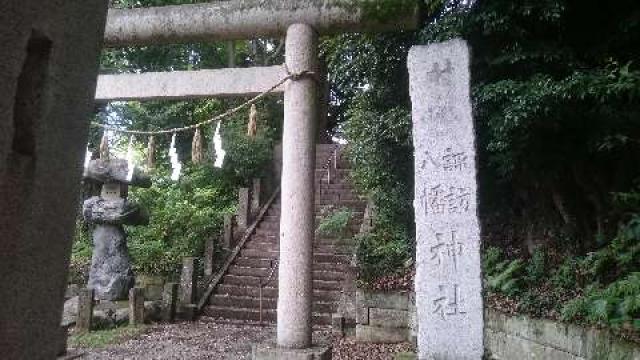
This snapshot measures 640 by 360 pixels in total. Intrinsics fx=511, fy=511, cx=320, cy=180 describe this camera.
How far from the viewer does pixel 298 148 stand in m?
5.30

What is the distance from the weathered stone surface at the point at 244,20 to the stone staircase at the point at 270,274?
15.4ft

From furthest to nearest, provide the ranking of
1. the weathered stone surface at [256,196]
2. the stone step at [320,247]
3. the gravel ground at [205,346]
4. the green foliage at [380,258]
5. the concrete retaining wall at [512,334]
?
1. the weathered stone surface at [256,196]
2. the stone step at [320,247]
3. the green foliage at [380,258]
4. the gravel ground at [205,346]
5. the concrete retaining wall at [512,334]

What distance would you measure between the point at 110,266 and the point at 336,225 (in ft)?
15.4

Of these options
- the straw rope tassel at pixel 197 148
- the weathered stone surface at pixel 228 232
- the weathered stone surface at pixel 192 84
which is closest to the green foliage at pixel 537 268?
the weathered stone surface at pixel 192 84

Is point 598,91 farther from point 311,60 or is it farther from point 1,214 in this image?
point 1,214

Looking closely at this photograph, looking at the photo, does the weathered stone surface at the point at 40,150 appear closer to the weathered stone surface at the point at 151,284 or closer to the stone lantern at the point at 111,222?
the stone lantern at the point at 111,222

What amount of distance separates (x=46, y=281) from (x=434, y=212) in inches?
156

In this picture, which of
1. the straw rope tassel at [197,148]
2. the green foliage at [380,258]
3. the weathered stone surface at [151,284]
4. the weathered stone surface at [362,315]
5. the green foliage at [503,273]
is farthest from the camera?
the weathered stone surface at [151,284]

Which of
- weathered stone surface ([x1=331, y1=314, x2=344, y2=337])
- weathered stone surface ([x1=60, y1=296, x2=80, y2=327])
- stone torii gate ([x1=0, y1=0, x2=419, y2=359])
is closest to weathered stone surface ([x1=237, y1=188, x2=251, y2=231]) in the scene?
weathered stone surface ([x1=60, y1=296, x2=80, y2=327])

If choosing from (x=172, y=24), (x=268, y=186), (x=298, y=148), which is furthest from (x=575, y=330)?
→ (x=268, y=186)

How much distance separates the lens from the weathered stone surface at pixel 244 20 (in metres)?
5.39

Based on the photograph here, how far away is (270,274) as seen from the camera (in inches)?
421

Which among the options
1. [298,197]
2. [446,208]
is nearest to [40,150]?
[446,208]

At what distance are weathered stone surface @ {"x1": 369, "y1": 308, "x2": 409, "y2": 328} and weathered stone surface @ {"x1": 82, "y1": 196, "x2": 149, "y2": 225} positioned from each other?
5092mm
